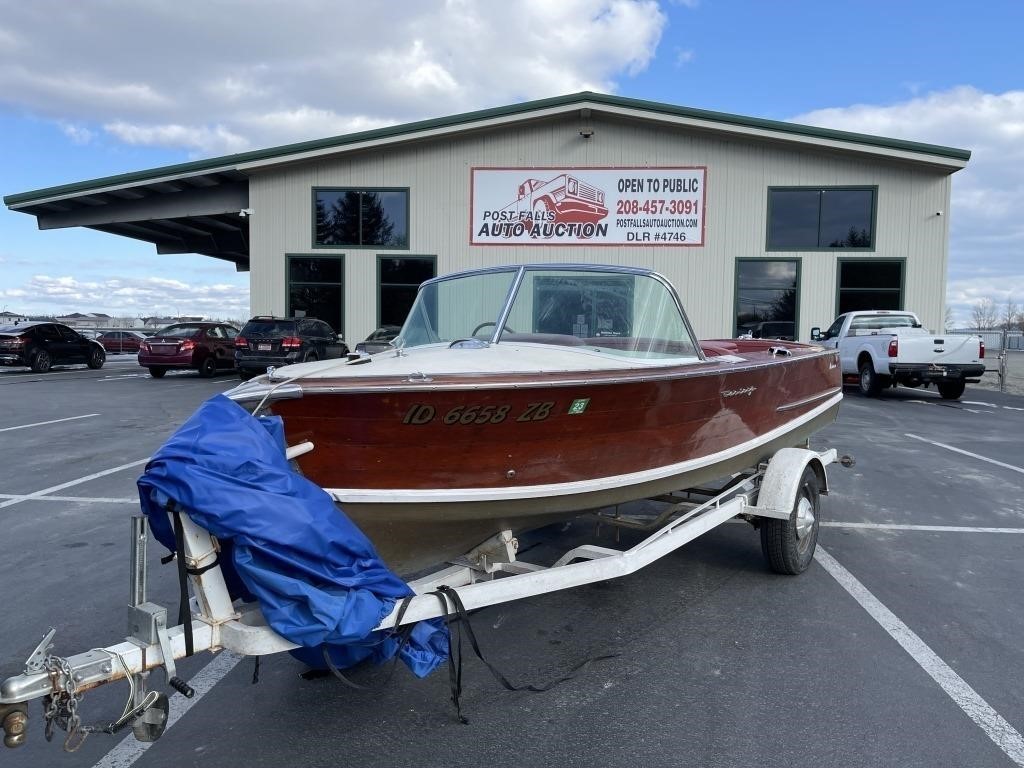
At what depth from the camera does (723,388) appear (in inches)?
174

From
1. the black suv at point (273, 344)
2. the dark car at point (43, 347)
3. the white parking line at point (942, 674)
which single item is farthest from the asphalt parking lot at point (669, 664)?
the dark car at point (43, 347)

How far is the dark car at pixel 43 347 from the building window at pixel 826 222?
21212 mm

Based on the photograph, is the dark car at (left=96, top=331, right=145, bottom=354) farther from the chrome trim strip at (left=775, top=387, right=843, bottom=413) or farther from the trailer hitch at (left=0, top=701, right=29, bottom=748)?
the trailer hitch at (left=0, top=701, right=29, bottom=748)

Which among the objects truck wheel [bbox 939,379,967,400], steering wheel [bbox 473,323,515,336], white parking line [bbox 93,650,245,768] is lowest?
white parking line [bbox 93,650,245,768]

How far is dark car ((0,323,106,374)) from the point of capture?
72.5ft

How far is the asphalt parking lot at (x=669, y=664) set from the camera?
9.37ft

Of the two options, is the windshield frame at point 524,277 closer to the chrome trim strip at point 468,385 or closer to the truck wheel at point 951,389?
the chrome trim strip at point 468,385

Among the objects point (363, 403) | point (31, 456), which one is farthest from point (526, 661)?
point (31, 456)

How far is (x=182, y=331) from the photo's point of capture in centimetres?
2083

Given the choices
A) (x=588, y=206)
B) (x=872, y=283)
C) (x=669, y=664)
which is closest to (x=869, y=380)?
(x=872, y=283)

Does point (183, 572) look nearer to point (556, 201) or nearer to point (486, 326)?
point (486, 326)

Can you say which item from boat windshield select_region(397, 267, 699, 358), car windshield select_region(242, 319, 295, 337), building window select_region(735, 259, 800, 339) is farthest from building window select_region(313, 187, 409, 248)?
boat windshield select_region(397, 267, 699, 358)

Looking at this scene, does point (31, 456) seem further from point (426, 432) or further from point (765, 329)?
point (765, 329)

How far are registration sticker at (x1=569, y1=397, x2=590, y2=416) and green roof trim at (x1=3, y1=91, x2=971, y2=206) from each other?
16.7 m
